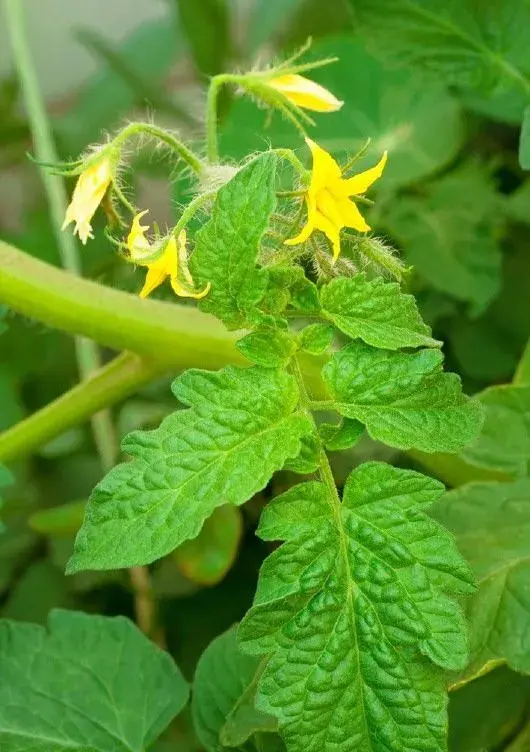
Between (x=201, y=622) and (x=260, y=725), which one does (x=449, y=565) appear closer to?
(x=260, y=725)

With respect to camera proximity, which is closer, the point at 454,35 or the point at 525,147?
the point at 525,147

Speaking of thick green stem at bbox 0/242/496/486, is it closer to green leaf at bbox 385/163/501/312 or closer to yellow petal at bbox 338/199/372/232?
yellow petal at bbox 338/199/372/232

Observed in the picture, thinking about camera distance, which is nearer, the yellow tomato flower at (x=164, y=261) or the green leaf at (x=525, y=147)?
the yellow tomato flower at (x=164, y=261)

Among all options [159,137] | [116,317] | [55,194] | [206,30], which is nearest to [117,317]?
[116,317]

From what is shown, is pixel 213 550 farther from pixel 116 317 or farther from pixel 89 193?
pixel 89 193

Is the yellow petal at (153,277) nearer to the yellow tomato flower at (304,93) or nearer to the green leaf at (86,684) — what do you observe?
Result: the yellow tomato flower at (304,93)

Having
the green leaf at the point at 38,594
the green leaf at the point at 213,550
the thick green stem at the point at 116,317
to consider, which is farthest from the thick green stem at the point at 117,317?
the green leaf at the point at 38,594
